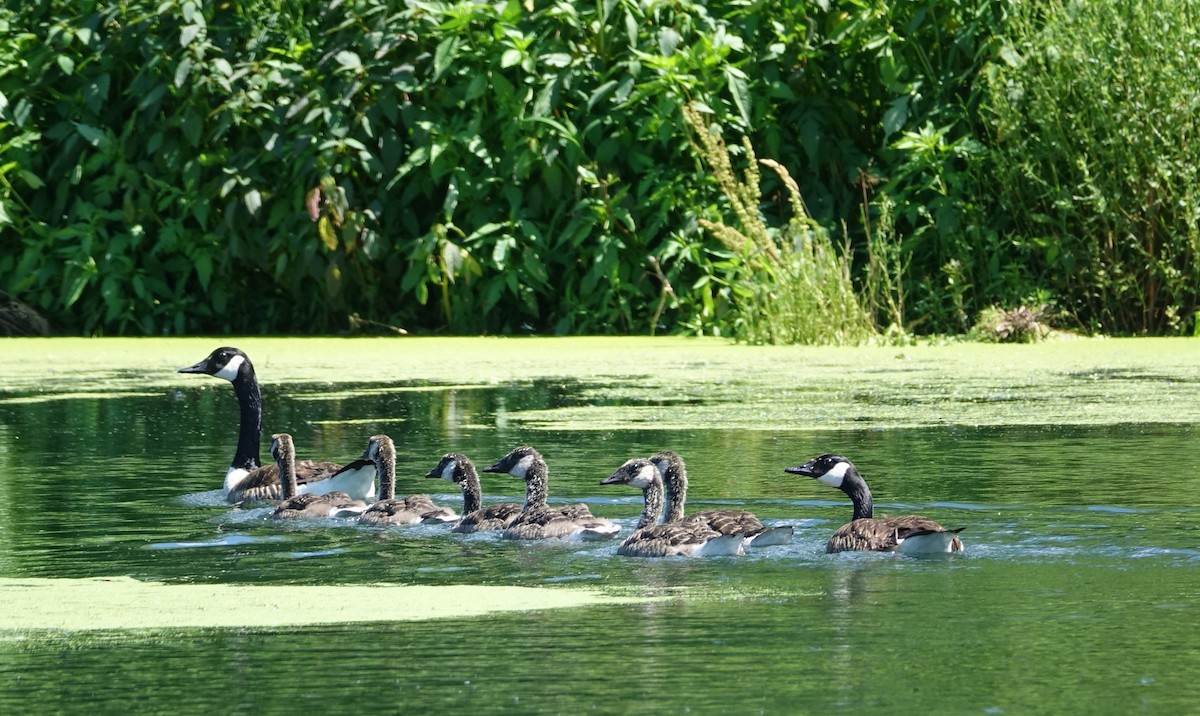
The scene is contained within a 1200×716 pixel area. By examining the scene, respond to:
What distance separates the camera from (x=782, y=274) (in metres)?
14.4

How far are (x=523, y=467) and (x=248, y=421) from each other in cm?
204

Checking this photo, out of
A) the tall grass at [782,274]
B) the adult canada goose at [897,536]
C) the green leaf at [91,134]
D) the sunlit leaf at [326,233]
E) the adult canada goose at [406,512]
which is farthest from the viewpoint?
the green leaf at [91,134]

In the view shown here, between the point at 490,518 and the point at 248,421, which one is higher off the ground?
the point at 248,421

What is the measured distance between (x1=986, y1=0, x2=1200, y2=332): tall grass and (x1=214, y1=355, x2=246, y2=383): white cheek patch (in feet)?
24.5

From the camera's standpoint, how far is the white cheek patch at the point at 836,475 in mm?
6852

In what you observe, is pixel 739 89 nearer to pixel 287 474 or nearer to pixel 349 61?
pixel 349 61

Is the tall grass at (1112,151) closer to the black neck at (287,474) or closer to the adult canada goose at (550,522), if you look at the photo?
the black neck at (287,474)

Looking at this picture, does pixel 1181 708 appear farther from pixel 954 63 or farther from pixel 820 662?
pixel 954 63

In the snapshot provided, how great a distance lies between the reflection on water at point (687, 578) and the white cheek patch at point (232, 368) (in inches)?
14.1

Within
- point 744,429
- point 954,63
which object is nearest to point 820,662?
point 744,429

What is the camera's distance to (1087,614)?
5109 mm

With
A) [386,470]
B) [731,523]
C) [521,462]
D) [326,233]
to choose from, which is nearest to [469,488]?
[521,462]

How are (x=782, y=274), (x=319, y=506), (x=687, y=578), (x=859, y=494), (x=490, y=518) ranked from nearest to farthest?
(x=687, y=578) < (x=859, y=494) < (x=490, y=518) < (x=319, y=506) < (x=782, y=274)

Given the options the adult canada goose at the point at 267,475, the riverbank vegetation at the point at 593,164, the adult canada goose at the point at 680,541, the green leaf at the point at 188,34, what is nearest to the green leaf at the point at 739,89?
the riverbank vegetation at the point at 593,164
